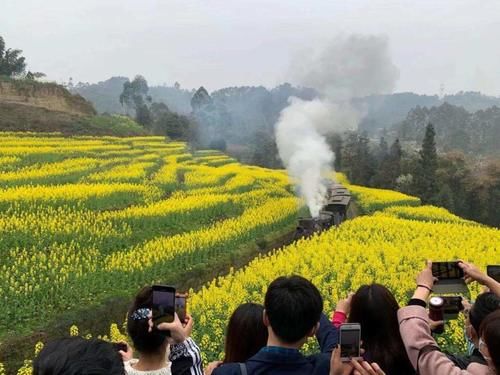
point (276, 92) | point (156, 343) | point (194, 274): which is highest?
point (276, 92)

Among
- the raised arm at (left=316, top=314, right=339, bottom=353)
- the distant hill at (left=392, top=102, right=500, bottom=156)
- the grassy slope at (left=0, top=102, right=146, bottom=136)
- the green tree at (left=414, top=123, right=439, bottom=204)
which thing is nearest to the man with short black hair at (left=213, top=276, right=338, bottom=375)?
the raised arm at (left=316, top=314, right=339, bottom=353)

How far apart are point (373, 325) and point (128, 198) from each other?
44.8 feet

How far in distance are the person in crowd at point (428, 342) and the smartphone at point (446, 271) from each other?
0.13m

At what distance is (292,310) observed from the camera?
2701 millimetres

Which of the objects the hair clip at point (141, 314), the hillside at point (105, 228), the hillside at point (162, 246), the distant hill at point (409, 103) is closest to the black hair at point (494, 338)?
the hair clip at point (141, 314)

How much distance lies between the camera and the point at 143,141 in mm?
34531

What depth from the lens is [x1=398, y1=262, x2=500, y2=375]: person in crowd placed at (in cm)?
226

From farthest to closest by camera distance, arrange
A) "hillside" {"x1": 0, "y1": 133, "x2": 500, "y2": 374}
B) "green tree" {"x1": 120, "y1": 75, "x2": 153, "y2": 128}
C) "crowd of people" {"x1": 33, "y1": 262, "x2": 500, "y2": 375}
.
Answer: "green tree" {"x1": 120, "y1": 75, "x2": 153, "y2": 128}
"hillside" {"x1": 0, "y1": 133, "x2": 500, "y2": 374}
"crowd of people" {"x1": 33, "y1": 262, "x2": 500, "y2": 375}

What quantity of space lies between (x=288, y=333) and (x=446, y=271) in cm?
111

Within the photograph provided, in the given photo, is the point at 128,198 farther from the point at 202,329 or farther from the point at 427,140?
the point at 427,140

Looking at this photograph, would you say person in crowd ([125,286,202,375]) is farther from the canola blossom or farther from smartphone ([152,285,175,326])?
the canola blossom

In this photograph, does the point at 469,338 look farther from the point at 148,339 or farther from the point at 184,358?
the point at 148,339

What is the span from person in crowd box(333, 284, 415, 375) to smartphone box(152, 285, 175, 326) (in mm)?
990

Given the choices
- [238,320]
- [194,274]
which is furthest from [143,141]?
[238,320]
